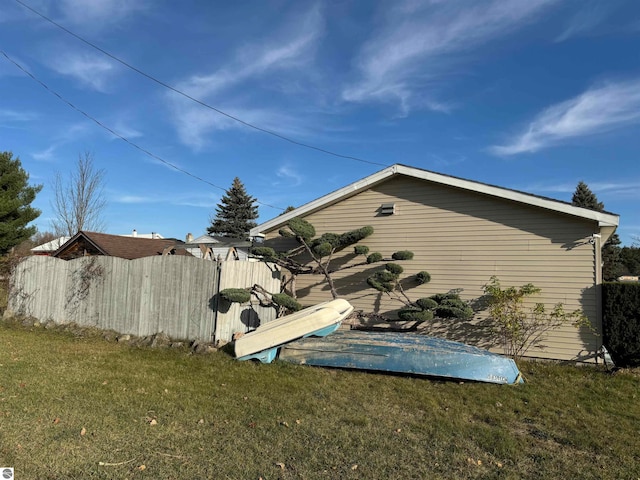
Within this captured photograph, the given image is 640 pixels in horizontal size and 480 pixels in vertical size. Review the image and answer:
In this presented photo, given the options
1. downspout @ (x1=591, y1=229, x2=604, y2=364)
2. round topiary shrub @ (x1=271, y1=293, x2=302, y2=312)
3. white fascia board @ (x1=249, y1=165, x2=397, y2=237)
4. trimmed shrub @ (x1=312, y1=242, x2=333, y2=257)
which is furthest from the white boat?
downspout @ (x1=591, y1=229, x2=604, y2=364)

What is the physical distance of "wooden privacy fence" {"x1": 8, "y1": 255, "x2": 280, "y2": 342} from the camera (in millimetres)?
8711

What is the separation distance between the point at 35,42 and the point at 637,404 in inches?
599

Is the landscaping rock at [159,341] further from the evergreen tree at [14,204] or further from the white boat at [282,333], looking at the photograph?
the evergreen tree at [14,204]

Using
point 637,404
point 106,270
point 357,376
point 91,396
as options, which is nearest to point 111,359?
point 91,396

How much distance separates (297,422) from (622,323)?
6145 millimetres

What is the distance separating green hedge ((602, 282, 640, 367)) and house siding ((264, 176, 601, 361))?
0.25 meters

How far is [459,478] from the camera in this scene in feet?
11.1

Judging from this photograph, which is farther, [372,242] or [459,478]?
[372,242]

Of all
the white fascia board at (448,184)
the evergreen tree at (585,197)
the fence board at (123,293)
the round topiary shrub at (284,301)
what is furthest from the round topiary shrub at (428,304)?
the evergreen tree at (585,197)

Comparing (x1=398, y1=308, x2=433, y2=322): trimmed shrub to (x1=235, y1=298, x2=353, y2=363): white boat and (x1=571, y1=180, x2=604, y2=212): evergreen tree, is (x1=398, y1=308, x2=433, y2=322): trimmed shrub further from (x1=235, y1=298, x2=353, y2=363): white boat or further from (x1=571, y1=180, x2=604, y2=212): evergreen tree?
(x1=571, y1=180, x2=604, y2=212): evergreen tree

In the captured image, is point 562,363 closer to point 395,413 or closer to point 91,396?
point 395,413

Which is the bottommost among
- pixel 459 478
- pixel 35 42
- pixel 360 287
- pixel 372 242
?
pixel 459 478

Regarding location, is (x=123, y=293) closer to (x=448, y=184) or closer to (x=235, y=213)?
(x=448, y=184)

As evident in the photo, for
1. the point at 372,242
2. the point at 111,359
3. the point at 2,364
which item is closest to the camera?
the point at 2,364
